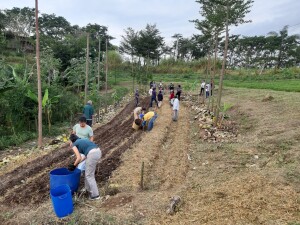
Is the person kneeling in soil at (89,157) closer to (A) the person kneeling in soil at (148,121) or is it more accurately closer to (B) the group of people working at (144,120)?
(B) the group of people working at (144,120)

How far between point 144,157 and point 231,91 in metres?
15.1

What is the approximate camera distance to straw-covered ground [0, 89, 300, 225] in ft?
17.0

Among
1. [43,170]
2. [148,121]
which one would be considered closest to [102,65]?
[148,121]

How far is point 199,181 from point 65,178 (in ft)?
10.1

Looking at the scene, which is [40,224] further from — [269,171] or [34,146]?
[34,146]

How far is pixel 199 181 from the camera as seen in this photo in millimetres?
6824

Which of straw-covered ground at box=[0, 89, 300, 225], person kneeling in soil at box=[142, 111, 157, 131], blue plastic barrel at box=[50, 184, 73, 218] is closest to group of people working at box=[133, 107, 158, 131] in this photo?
person kneeling in soil at box=[142, 111, 157, 131]

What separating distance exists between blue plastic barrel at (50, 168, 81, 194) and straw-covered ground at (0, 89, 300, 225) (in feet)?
1.32

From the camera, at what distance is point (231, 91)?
72.1 ft

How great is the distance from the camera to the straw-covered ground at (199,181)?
518cm

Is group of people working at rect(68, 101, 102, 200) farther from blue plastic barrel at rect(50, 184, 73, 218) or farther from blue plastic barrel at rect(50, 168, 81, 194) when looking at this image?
blue plastic barrel at rect(50, 184, 73, 218)

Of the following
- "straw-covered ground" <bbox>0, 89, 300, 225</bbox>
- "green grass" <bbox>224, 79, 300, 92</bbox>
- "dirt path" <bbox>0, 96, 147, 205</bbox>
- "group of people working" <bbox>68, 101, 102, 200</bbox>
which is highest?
"green grass" <bbox>224, 79, 300, 92</bbox>

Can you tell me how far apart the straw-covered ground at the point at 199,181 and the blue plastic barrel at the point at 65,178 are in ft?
1.32

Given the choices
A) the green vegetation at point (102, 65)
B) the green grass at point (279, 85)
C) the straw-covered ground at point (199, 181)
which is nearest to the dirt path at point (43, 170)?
the straw-covered ground at point (199, 181)
